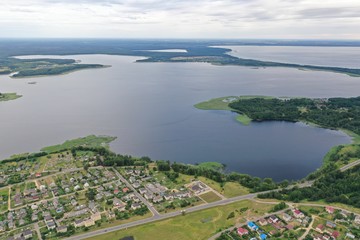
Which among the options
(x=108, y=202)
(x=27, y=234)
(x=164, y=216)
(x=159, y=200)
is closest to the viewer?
(x=27, y=234)

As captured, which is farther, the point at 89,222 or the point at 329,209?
the point at 329,209

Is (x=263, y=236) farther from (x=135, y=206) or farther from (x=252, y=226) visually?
(x=135, y=206)

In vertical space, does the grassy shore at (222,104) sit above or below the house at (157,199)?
above

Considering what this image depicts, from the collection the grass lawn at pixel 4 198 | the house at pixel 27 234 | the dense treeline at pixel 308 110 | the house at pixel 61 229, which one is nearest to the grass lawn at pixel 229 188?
the house at pixel 61 229

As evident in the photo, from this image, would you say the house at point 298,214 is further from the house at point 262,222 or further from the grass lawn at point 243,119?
the grass lawn at point 243,119

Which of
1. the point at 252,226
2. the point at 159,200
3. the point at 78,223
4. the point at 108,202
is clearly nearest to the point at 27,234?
the point at 78,223
